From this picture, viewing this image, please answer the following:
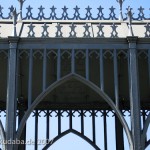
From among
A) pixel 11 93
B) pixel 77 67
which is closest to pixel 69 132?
pixel 77 67

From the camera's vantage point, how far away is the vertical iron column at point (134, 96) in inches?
498

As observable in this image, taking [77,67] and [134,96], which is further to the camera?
[77,67]

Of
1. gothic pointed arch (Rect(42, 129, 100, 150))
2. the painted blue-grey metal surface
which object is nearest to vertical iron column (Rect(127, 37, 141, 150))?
the painted blue-grey metal surface

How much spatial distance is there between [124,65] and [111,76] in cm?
91

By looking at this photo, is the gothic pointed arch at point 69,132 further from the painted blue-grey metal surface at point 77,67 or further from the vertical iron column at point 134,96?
the vertical iron column at point 134,96

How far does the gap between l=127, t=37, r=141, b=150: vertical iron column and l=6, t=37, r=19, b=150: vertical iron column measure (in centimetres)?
398

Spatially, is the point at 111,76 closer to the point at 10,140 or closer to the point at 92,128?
the point at 92,128

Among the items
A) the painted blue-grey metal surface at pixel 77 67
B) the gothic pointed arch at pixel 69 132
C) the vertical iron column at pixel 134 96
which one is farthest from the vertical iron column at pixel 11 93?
the gothic pointed arch at pixel 69 132

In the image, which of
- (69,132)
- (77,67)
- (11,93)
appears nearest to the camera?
(11,93)

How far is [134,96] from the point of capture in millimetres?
A: 13086

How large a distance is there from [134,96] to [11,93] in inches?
165

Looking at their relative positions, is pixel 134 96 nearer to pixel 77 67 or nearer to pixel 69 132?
pixel 77 67

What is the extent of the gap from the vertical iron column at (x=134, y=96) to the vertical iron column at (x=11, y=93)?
3982 millimetres

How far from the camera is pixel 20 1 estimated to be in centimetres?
1722
